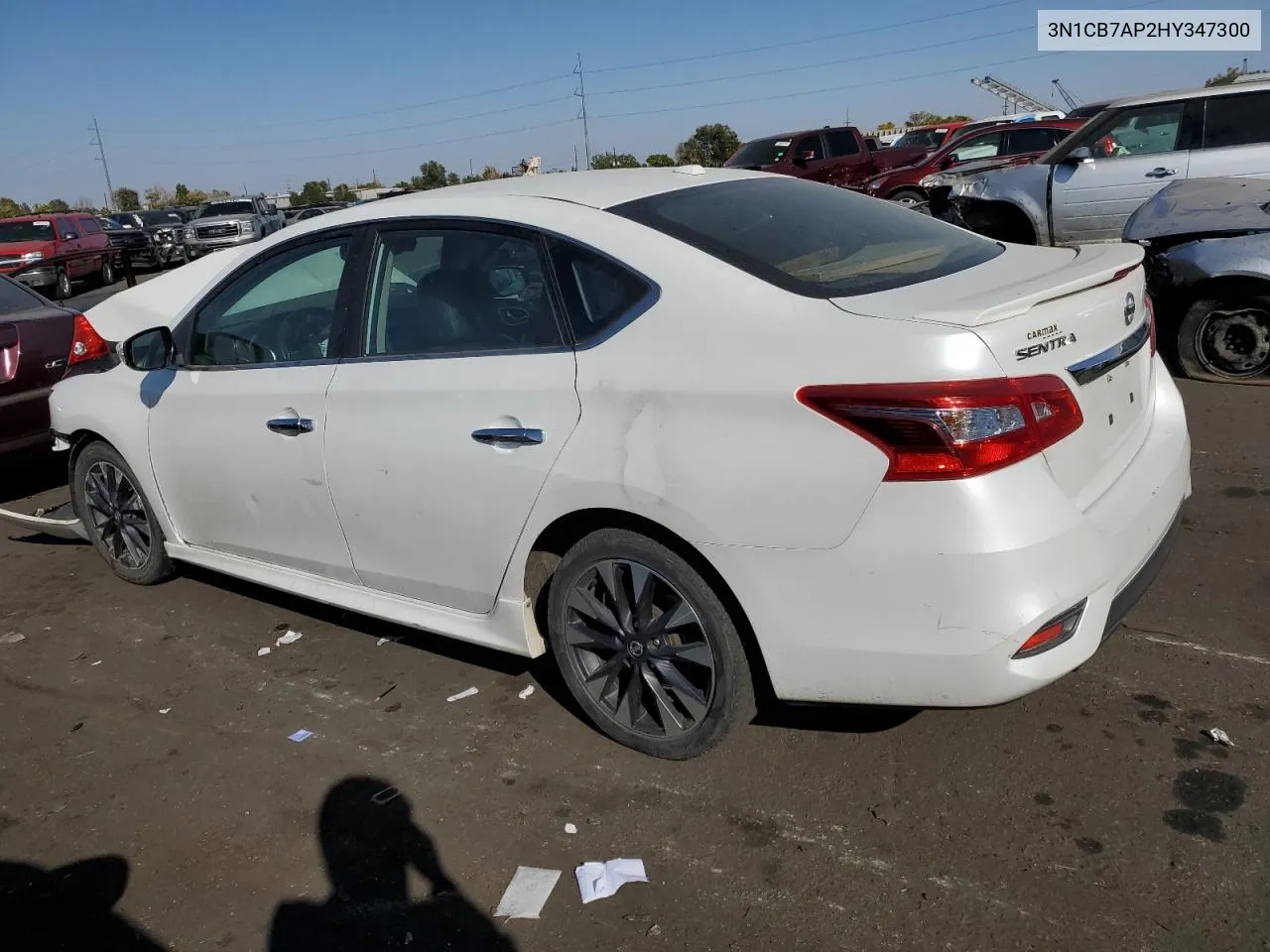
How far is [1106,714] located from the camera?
319 centimetres

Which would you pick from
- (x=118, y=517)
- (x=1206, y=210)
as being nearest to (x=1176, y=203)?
(x=1206, y=210)

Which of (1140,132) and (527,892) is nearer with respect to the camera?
(527,892)

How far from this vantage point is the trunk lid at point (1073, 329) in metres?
2.52

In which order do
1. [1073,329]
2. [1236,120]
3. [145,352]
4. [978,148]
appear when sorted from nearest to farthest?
1. [1073,329]
2. [145,352]
3. [1236,120]
4. [978,148]

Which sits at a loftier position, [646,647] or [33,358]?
[33,358]

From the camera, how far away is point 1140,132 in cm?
904

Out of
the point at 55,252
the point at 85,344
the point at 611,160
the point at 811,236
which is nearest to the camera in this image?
the point at 811,236

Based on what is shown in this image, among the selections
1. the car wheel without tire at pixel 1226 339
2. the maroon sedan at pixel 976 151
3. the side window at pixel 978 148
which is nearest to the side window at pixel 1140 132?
the car wheel without tire at pixel 1226 339

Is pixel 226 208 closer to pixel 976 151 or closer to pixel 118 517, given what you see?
pixel 976 151

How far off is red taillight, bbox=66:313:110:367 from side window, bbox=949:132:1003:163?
14.2 meters

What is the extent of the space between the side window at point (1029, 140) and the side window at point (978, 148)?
206mm

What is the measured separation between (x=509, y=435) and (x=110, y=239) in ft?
91.6

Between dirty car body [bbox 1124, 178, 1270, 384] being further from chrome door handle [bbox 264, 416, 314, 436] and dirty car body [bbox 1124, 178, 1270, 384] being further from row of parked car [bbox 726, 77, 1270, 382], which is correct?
chrome door handle [bbox 264, 416, 314, 436]

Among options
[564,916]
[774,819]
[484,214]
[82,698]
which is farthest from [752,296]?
[82,698]
